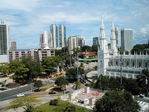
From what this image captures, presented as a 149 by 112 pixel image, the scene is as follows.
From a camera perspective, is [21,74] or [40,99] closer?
[40,99]

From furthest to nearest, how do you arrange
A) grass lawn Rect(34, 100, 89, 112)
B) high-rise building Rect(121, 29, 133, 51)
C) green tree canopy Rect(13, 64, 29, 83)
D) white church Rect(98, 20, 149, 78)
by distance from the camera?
high-rise building Rect(121, 29, 133, 51) → green tree canopy Rect(13, 64, 29, 83) → white church Rect(98, 20, 149, 78) → grass lawn Rect(34, 100, 89, 112)

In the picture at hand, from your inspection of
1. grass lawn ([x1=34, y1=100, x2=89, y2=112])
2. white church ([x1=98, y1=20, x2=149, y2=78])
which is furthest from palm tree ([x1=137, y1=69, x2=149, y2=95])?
grass lawn ([x1=34, y1=100, x2=89, y2=112])

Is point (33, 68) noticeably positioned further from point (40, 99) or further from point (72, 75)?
point (40, 99)

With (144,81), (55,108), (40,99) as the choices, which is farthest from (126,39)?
(55,108)

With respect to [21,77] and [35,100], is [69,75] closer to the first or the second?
[21,77]

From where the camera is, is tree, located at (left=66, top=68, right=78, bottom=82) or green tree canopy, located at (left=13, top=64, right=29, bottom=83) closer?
tree, located at (left=66, top=68, right=78, bottom=82)

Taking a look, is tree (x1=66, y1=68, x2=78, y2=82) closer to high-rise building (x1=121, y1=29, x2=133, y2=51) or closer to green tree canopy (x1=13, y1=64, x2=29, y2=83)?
green tree canopy (x1=13, y1=64, x2=29, y2=83)

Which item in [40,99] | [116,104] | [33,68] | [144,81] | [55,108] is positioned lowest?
[40,99]
